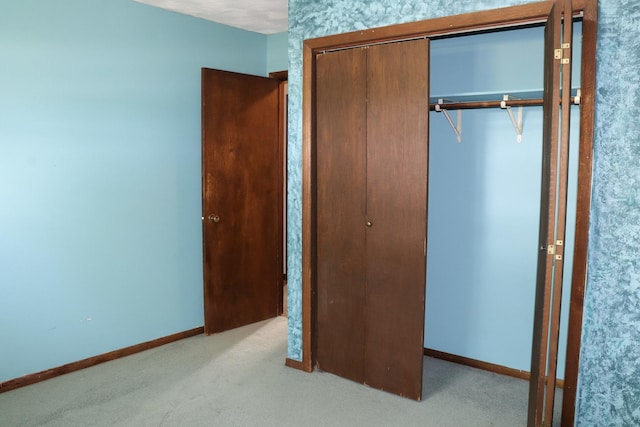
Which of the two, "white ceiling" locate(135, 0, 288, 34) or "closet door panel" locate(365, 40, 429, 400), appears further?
"white ceiling" locate(135, 0, 288, 34)

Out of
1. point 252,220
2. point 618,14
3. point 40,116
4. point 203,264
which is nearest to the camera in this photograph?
point 618,14

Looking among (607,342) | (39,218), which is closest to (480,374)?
(607,342)

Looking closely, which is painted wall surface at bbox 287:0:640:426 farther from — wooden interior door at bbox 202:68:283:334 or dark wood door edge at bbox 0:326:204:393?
dark wood door edge at bbox 0:326:204:393

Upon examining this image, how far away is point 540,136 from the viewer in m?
3.15

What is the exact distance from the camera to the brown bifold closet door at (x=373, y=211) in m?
2.85

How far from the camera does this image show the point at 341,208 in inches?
124

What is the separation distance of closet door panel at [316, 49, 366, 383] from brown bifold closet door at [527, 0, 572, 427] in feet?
3.78

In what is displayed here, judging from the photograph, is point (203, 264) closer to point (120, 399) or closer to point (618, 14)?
point (120, 399)

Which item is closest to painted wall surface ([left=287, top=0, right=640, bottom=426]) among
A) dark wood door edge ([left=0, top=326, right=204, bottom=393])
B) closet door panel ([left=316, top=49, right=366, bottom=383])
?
closet door panel ([left=316, top=49, right=366, bottom=383])

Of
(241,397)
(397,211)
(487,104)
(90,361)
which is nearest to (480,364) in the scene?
(397,211)

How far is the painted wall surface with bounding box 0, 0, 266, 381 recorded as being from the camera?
304 cm

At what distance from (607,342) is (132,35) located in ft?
11.0

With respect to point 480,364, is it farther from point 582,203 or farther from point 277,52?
point 277,52

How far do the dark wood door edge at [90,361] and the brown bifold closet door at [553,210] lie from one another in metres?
2.65
